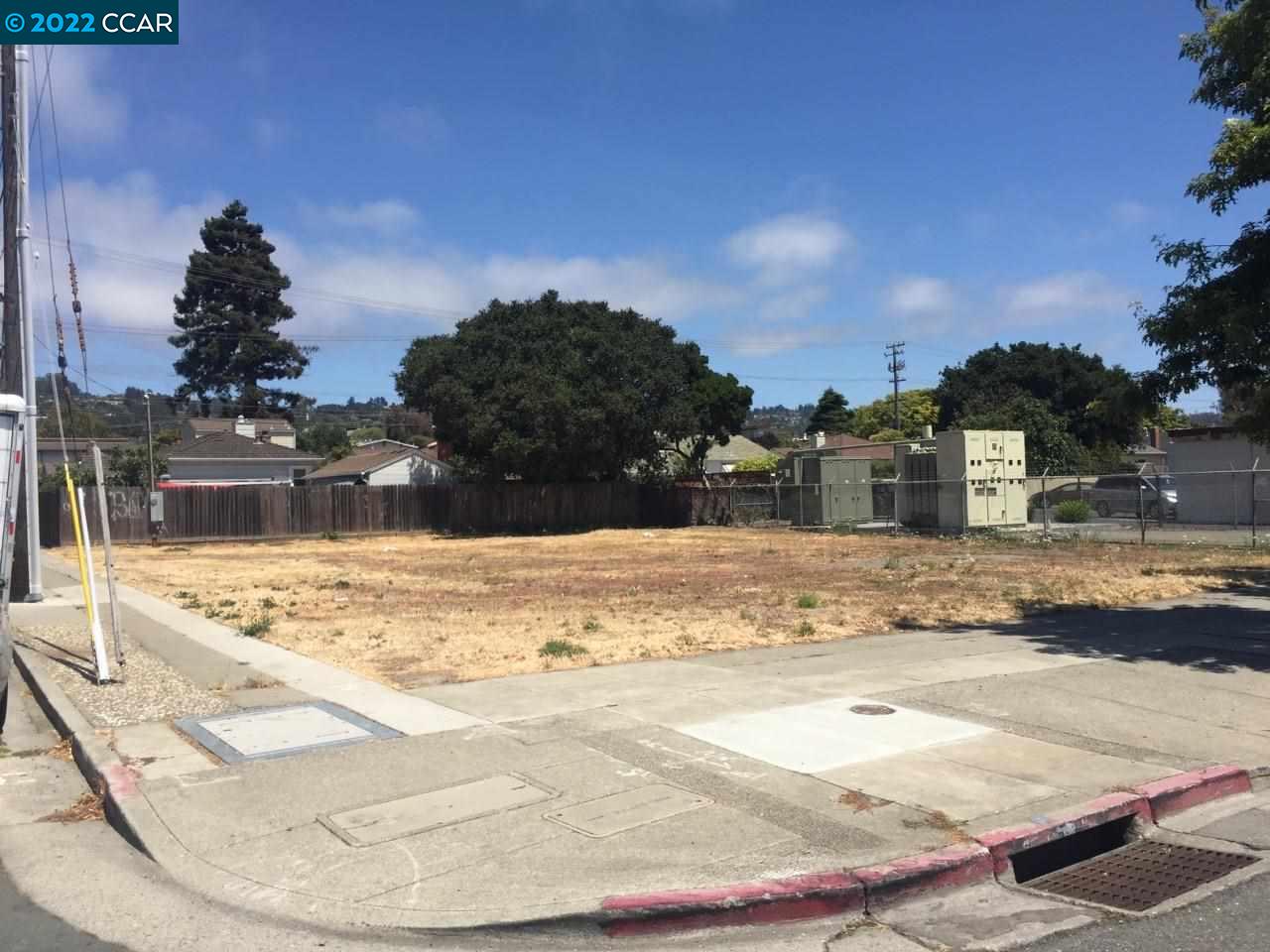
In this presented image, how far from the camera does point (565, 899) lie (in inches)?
195

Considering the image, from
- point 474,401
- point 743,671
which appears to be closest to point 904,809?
point 743,671

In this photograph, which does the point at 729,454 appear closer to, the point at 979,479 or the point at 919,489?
the point at 919,489

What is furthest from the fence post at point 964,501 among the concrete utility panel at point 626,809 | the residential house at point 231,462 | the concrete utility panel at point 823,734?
the residential house at point 231,462

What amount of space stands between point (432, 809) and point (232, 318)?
91196 millimetres

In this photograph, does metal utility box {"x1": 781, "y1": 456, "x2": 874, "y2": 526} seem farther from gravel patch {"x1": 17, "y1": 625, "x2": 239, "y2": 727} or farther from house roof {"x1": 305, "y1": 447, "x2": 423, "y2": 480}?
gravel patch {"x1": 17, "y1": 625, "x2": 239, "y2": 727}

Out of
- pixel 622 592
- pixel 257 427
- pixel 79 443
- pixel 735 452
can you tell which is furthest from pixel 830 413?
pixel 622 592

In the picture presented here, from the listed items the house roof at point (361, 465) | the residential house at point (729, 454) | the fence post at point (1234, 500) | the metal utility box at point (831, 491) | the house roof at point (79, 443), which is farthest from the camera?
the residential house at point (729, 454)

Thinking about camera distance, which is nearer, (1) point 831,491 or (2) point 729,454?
(1) point 831,491

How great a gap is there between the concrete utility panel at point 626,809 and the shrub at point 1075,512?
35802 millimetres

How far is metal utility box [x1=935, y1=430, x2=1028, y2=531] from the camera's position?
34469mm

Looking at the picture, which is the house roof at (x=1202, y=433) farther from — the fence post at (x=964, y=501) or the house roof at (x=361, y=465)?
the house roof at (x=361, y=465)

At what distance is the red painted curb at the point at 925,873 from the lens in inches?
202

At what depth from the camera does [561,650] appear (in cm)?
1200

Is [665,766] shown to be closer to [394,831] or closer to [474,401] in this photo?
[394,831]
